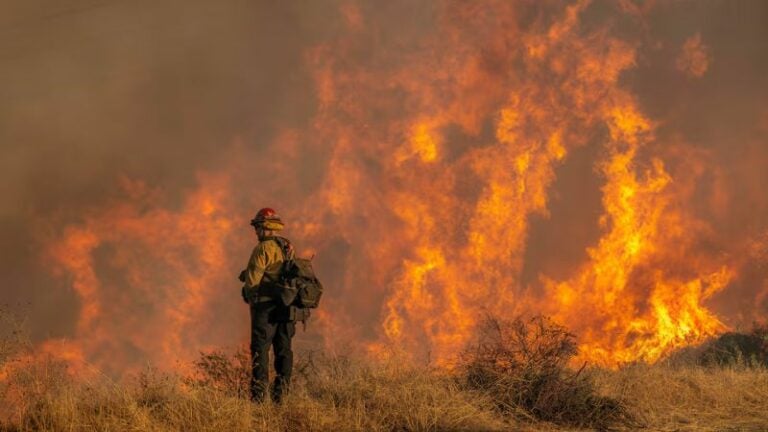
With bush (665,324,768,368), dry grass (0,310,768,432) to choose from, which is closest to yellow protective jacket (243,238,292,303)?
dry grass (0,310,768,432)

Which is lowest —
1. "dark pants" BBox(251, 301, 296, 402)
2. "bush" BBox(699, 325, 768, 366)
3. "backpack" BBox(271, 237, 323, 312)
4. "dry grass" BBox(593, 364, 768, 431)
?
"dry grass" BBox(593, 364, 768, 431)

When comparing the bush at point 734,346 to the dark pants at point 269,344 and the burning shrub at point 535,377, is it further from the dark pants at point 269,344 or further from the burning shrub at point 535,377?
the dark pants at point 269,344

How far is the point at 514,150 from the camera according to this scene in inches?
1046

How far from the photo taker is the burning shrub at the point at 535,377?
8.19m

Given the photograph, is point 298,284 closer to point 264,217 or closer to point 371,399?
point 264,217

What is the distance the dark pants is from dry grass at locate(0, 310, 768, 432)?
0.29 m

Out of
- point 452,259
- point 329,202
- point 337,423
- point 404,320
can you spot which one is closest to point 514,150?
point 452,259

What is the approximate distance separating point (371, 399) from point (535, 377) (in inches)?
93.0

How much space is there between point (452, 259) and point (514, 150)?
520 centimetres

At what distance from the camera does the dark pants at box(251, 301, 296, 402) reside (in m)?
8.32

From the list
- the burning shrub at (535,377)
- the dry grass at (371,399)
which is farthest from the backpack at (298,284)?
the burning shrub at (535,377)

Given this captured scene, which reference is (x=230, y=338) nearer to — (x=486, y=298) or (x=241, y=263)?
(x=241, y=263)

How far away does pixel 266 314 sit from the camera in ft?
28.1

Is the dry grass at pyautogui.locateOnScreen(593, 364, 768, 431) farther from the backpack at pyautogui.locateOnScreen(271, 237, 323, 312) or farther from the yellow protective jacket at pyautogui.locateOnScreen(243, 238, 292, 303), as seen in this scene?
the yellow protective jacket at pyautogui.locateOnScreen(243, 238, 292, 303)
